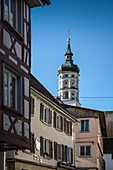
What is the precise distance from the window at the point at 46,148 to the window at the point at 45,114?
139 centimetres

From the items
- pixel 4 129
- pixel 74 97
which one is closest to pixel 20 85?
pixel 4 129

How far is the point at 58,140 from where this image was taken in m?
32.1

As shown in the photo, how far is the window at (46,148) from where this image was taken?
2733cm

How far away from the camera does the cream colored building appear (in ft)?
78.5

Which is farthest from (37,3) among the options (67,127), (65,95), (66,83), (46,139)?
(66,83)

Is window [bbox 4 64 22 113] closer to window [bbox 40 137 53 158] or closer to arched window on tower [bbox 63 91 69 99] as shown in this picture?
window [bbox 40 137 53 158]

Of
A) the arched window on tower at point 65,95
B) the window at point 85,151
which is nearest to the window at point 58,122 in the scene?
the window at point 85,151

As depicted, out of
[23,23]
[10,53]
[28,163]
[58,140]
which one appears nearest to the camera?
[10,53]

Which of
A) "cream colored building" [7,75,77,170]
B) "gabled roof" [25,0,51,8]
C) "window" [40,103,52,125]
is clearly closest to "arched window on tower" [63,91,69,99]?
"cream colored building" [7,75,77,170]

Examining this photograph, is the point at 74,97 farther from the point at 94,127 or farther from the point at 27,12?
the point at 27,12

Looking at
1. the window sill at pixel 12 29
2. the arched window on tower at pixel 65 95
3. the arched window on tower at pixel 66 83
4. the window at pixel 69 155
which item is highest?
the arched window on tower at pixel 66 83

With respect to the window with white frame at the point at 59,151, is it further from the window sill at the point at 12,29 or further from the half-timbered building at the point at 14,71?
the window sill at the point at 12,29

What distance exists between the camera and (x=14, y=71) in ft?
45.5

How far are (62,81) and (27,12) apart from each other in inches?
4292
